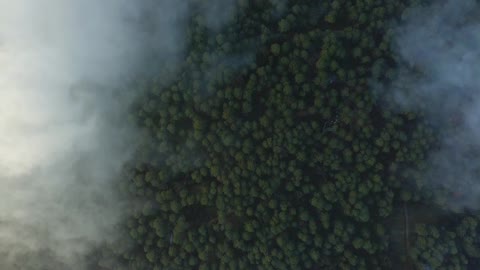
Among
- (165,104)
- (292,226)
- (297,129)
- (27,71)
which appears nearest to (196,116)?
(165,104)

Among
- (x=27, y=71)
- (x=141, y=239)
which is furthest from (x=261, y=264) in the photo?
(x=27, y=71)

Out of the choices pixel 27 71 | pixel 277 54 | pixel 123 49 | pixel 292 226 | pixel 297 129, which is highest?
pixel 27 71

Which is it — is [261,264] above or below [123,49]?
below

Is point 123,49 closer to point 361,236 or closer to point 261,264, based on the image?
point 261,264

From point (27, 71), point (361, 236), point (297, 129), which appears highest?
point (27, 71)

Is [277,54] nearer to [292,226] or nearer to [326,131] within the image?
[326,131]

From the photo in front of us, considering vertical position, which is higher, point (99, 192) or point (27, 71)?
point (27, 71)
